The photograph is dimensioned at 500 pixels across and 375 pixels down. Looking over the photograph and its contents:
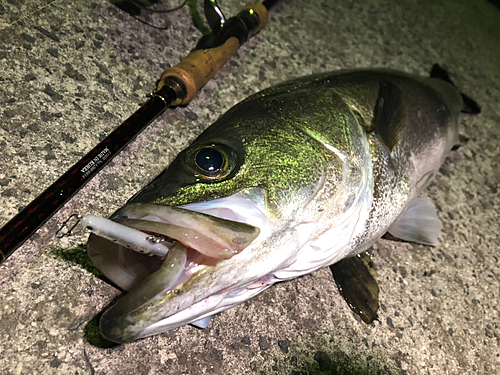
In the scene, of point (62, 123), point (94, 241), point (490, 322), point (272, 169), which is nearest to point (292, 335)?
point (272, 169)

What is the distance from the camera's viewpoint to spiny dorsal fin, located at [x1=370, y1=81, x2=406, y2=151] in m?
1.56

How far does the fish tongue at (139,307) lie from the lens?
898mm

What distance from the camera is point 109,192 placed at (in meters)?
1.49

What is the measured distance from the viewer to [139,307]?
0.90 m

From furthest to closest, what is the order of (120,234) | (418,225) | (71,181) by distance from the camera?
(418,225) < (71,181) < (120,234)

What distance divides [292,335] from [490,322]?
3.74 ft

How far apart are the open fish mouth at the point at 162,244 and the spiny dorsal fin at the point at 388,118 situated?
2.76 ft

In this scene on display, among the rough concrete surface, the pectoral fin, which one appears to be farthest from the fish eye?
the pectoral fin

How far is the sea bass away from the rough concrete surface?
221 millimetres

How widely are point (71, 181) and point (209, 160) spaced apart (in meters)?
0.51

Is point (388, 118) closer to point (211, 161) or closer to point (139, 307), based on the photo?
point (211, 161)

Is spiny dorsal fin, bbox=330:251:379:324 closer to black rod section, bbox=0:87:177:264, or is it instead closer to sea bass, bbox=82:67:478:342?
sea bass, bbox=82:67:478:342

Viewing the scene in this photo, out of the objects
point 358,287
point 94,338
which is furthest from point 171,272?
point 358,287

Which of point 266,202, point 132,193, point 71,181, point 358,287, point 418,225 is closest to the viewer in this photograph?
point 266,202
